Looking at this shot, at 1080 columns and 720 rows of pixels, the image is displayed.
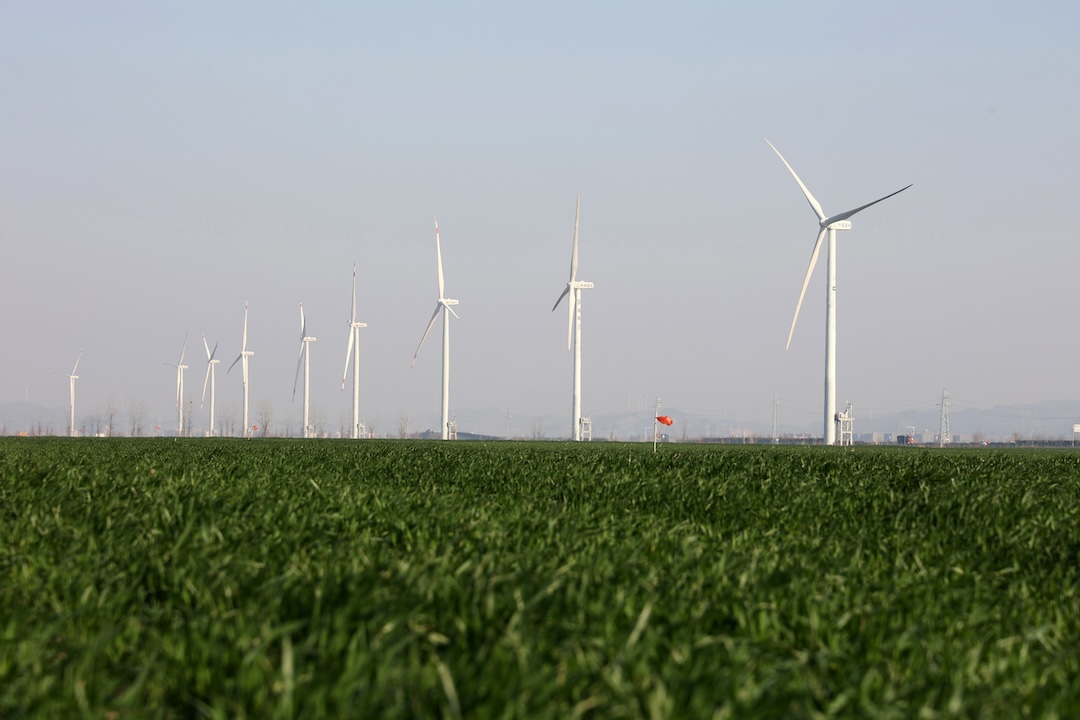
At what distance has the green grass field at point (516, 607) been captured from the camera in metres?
4.65

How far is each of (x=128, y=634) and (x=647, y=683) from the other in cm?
322

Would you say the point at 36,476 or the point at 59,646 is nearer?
the point at 59,646

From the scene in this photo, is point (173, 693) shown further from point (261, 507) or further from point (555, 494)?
point (555, 494)

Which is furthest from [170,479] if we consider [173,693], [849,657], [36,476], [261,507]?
[849,657]

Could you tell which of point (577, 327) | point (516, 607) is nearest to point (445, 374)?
point (577, 327)

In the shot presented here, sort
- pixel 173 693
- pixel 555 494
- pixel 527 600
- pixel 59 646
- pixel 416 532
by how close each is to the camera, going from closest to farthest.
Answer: pixel 173 693, pixel 59 646, pixel 527 600, pixel 416 532, pixel 555 494

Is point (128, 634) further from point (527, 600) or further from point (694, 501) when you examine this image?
point (694, 501)

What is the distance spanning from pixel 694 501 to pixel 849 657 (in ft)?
28.2

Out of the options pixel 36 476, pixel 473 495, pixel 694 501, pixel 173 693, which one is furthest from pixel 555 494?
pixel 173 693

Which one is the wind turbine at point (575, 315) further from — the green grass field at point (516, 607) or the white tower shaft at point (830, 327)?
the green grass field at point (516, 607)

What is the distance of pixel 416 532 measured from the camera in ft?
32.8

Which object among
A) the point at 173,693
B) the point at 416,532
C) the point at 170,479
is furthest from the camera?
the point at 170,479

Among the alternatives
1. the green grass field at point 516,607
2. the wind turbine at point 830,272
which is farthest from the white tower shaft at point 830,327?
the green grass field at point 516,607

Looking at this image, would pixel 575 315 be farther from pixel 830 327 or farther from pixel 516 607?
pixel 516 607
